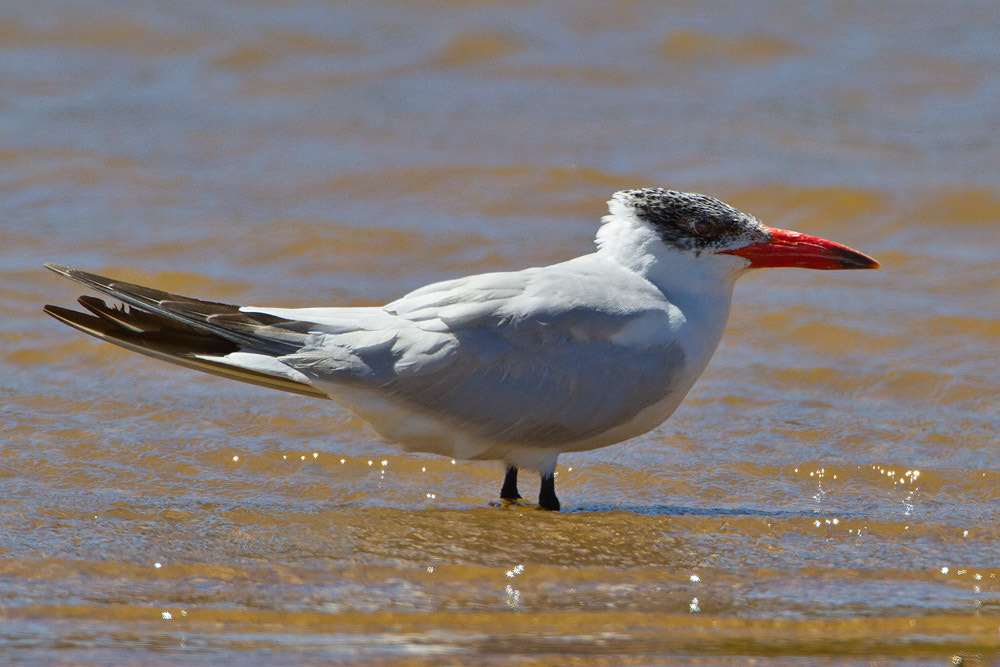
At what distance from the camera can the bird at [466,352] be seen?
5.27 meters

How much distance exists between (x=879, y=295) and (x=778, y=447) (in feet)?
9.30

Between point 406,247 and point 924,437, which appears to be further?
point 406,247

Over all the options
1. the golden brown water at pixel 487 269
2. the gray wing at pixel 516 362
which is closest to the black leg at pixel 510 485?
the golden brown water at pixel 487 269

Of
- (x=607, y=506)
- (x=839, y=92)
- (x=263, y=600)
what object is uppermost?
(x=839, y=92)

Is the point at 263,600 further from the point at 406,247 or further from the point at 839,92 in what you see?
the point at 839,92

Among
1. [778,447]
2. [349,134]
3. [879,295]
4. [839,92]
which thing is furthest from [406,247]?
[839,92]

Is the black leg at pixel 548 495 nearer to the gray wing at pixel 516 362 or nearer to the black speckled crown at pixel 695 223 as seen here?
the gray wing at pixel 516 362

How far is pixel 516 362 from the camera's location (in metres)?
5.29

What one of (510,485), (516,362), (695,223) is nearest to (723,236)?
(695,223)

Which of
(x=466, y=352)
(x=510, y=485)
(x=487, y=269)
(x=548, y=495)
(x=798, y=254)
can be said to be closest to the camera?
(x=466, y=352)

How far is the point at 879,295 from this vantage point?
348 inches

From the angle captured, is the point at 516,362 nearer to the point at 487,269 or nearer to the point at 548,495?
the point at 548,495

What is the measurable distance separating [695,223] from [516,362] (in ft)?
3.56

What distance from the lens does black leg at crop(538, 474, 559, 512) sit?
5.52m
